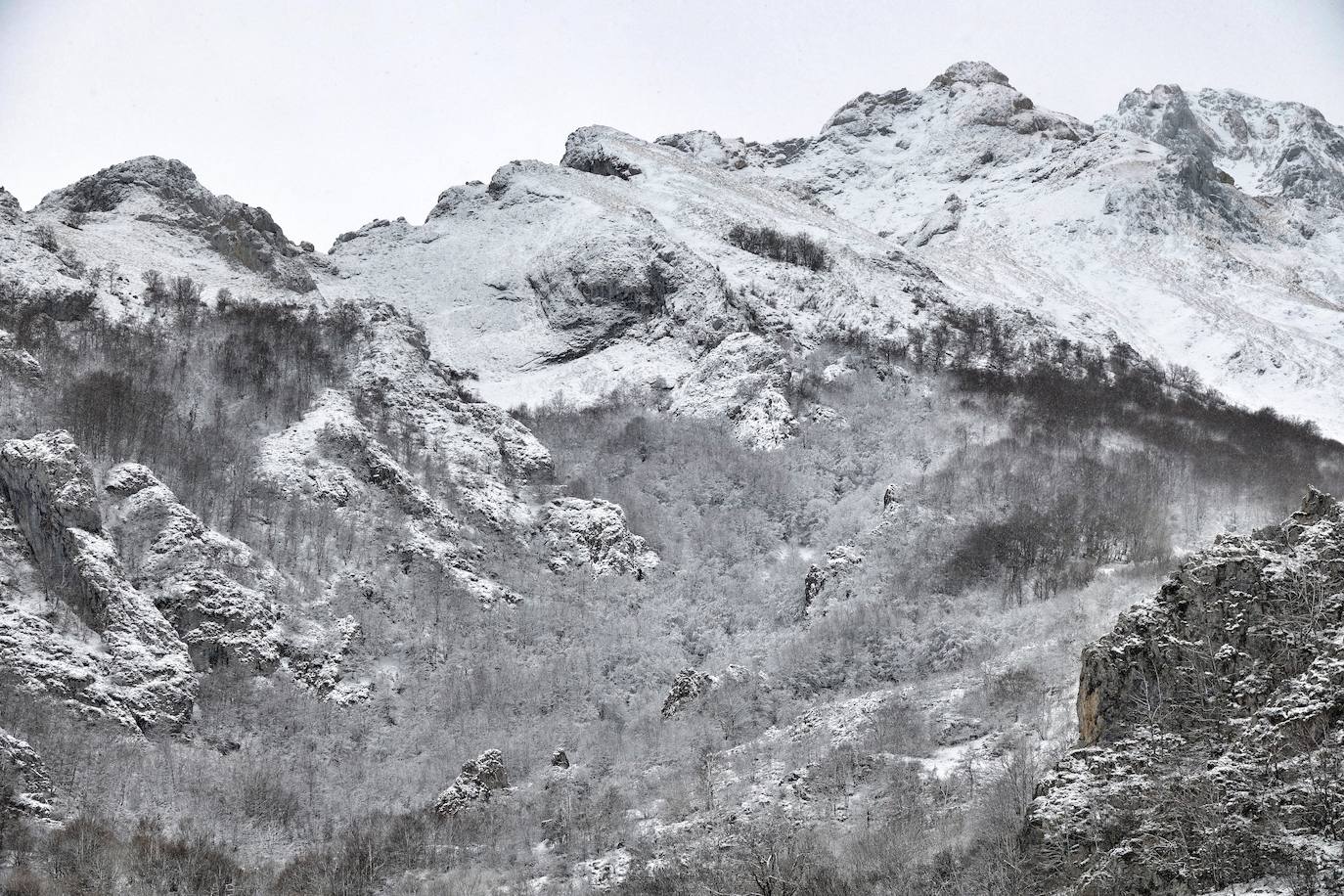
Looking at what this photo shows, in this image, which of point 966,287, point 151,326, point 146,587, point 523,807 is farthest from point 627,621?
point 966,287

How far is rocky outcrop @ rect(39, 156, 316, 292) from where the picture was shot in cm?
10306

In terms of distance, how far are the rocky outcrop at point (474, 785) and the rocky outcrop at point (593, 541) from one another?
2034 centimetres

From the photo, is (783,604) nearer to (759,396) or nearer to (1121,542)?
(1121,542)

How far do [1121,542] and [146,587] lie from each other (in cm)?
4935

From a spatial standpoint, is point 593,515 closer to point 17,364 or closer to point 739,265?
point 17,364

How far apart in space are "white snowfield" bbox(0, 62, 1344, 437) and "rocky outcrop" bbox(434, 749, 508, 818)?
126ft

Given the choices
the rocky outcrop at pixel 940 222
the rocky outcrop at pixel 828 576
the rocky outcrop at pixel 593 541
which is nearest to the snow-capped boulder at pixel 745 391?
the rocky outcrop at pixel 593 541

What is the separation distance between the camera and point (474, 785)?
4847cm

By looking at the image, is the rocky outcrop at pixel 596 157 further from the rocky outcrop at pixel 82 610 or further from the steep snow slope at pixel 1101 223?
the rocky outcrop at pixel 82 610

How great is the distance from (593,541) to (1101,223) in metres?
86.8

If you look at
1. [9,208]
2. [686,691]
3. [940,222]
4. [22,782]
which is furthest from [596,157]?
[22,782]

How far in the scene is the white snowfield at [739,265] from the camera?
311ft

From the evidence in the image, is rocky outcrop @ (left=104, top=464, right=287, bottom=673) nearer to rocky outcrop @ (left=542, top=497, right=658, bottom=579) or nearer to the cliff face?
rocky outcrop @ (left=542, top=497, right=658, bottom=579)

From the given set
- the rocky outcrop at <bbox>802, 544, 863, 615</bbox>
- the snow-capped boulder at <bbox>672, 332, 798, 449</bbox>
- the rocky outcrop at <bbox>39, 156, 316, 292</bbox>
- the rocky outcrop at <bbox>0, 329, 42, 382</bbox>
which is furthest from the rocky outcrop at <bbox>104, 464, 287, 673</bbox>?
the rocky outcrop at <bbox>39, 156, 316, 292</bbox>
